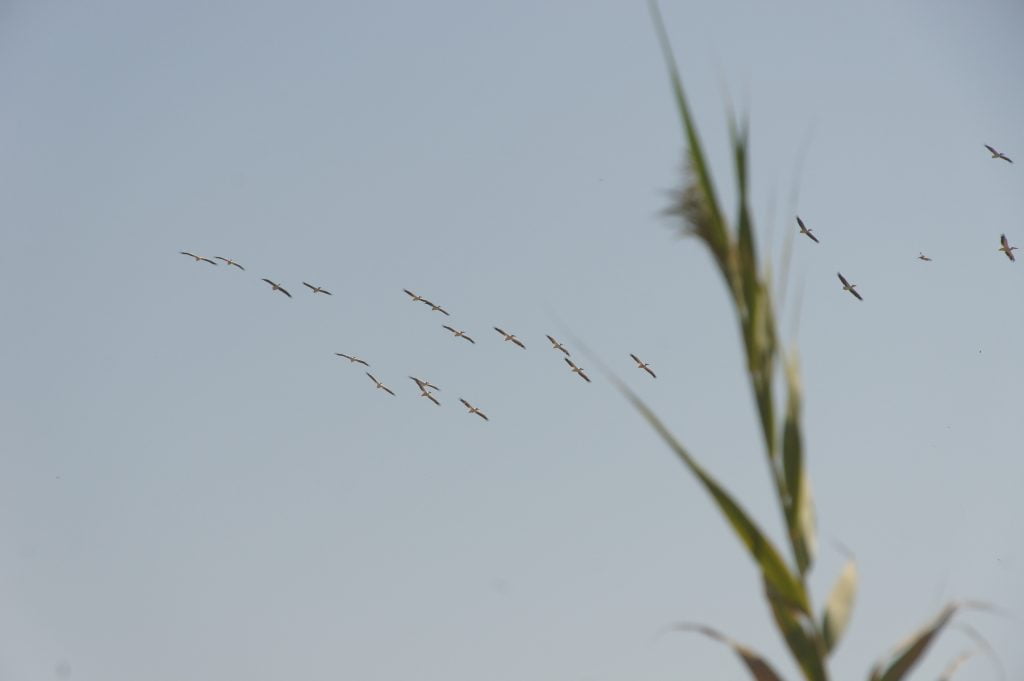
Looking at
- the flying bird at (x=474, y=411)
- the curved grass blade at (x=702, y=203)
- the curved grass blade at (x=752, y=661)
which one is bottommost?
the flying bird at (x=474, y=411)

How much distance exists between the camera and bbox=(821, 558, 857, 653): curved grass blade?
3408mm

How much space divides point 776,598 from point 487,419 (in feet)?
155

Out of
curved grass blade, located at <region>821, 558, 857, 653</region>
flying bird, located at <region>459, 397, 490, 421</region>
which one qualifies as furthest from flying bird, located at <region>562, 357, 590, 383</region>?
curved grass blade, located at <region>821, 558, 857, 653</region>

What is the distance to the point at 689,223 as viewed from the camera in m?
3.60

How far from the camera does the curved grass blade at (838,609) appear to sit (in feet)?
11.2

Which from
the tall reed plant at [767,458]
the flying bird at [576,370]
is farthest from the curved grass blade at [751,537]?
the flying bird at [576,370]

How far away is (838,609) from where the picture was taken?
3.49 m

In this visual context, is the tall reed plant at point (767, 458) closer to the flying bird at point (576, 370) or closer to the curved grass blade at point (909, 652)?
the curved grass blade at point (909, 652)

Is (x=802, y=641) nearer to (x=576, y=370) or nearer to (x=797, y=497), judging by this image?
(x=797, y=497)

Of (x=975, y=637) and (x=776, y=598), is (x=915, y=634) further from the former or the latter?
(x=776, y=598)

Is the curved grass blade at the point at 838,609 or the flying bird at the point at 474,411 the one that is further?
the flying bird at the point at 474,411

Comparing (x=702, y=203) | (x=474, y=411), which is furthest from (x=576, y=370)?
(x=702, y=203)

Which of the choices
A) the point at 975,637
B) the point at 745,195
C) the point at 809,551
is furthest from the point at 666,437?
the point at 975,637

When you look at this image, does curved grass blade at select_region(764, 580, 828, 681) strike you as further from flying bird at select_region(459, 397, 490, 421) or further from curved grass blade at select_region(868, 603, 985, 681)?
flying bird at select_region(459, 397, 490, 421)
